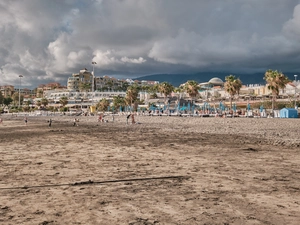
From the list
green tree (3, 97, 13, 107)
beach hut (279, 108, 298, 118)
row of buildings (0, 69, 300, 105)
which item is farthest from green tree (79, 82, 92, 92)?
beach hut (279, 108, 298, 118)

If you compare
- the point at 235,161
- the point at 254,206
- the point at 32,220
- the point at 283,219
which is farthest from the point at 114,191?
the point at 235,161

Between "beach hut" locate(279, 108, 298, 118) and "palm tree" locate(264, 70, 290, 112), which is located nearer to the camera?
"beach hut" locate(279, 108, 298, 118)

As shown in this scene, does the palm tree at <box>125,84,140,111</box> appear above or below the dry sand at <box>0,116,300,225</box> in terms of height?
above

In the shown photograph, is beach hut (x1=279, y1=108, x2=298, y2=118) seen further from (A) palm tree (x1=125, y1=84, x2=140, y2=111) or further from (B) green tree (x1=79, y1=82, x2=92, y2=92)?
(B) green tree (x1=79, y1=82, x2=92, y2=92)

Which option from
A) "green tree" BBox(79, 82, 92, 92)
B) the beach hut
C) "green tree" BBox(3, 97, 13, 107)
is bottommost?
the beach hut

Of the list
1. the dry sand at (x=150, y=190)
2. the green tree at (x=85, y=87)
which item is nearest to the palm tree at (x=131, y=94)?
the dry sand at (x=150, y=190)

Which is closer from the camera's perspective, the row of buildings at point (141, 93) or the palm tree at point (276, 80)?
the palm tree at point (276, 80)

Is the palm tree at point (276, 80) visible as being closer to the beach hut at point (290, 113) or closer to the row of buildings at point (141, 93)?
the beach hut at point (290, 113)

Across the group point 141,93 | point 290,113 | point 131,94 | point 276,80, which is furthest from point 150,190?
point 141,93

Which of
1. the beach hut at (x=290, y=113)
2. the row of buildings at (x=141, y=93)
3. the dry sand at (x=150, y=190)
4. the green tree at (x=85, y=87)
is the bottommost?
the dry sand at (x=150, y=190)

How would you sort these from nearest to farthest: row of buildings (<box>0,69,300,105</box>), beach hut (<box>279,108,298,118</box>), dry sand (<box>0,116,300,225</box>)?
dry sand (<box>0,116,300,225</box>) < beach hut (<box>279,108,298,118</box>) < row of buildings (<box>0,69,300,105</box>)

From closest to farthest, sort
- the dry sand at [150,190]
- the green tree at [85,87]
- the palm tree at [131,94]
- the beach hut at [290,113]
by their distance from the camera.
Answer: the dry sand at [150,190] < the beach hut at [290,113] < the palm tree at [131,94] < the green tree at [85,87]

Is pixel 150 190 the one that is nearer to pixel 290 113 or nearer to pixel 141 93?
pixel 290 113

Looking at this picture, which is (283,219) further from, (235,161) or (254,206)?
(235,161)
